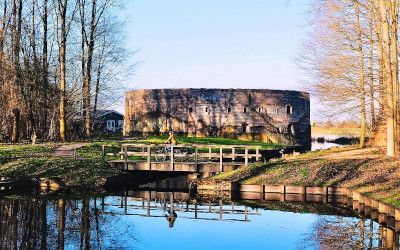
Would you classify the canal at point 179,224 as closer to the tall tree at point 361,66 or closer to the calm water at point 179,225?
the calm water at point 179,225

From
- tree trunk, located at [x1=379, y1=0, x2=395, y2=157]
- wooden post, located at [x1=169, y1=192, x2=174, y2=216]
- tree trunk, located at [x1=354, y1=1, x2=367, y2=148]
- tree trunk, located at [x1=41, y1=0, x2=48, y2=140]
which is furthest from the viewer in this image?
tree trunk, located at [x1=41, y1=0, x2=48, y2=140]

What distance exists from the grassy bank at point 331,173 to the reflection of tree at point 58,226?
319 inches

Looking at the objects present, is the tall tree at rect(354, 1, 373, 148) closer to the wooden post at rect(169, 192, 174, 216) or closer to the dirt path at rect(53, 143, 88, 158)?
the wooden post at rect(169, 192, 174, 216)

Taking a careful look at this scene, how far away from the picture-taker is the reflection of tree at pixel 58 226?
1466 centimetres

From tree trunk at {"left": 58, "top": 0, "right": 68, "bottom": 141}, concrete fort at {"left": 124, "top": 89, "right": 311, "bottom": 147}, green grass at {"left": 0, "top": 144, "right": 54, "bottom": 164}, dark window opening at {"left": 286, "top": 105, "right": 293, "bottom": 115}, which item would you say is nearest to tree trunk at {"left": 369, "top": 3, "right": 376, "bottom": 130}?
green grass at {"left": 0, "top": 144, "right": 54, "bottom": 164}

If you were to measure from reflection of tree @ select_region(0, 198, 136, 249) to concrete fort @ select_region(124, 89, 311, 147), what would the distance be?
134 feet

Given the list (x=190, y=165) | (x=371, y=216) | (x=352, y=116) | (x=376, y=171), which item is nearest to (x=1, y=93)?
(x=190, y=165)

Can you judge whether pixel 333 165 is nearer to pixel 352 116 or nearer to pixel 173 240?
pixel 352 116

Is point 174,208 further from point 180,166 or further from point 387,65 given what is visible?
point 387,65

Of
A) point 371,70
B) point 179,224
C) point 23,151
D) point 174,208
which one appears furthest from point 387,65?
point 23,151

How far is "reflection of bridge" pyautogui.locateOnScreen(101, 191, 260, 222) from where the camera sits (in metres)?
20.5

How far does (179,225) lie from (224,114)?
4442 cm

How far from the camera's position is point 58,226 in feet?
55.3

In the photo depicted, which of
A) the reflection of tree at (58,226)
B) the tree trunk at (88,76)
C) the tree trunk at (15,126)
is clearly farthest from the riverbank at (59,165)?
the tree trunk at (88,76)
